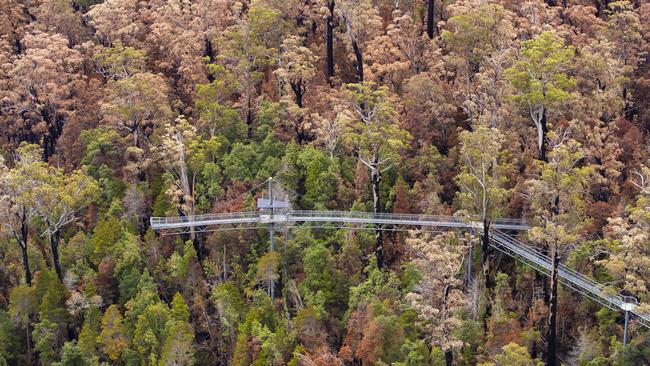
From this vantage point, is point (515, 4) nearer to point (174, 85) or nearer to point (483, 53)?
point (483, 53)

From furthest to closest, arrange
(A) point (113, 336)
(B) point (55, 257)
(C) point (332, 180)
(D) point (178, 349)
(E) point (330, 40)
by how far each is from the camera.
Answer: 1. (E) point (330, 40)
2. (B) point (55, 257)
3. (C) point (332, 180)
4. (A) point (113, 336)
5. (D) point (178, 349)

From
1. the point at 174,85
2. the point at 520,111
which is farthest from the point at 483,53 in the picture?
the point at 174,85

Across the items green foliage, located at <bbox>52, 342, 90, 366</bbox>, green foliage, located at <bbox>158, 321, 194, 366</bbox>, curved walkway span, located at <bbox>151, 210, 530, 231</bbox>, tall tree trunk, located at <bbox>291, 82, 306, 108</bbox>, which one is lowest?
green foliage, located at <bbox>52, 342, 90, 366</bbox>

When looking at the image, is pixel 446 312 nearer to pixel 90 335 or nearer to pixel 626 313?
pixel 626 313

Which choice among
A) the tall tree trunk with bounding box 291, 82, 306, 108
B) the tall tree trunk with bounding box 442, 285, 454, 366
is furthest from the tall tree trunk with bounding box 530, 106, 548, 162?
the tall tree trunk with bounding box 291, 82, 306, 108

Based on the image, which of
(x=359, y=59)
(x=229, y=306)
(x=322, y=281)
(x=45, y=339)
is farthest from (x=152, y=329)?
(x=359, y=59)

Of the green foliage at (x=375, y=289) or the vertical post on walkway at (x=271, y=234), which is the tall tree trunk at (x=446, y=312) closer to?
the green foliage at (x=375, y=289)

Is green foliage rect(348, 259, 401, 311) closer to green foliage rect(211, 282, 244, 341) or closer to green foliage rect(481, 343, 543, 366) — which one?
green foliage rect(211, 282, 244, 341)
